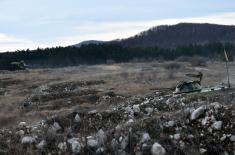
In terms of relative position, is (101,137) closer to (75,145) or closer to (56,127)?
(75,145)

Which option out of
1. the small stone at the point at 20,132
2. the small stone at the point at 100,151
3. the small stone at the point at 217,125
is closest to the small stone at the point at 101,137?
the small stone at the point at 100,151

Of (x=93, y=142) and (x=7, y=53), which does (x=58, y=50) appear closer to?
(x=7, y=53)

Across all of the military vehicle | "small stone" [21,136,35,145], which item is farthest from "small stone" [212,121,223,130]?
the military vehicle

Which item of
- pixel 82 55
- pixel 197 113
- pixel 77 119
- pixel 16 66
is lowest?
pixel 16 66

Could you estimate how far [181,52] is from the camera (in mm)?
120000

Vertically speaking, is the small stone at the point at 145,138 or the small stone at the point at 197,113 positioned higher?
the small stone at the point at 197,113

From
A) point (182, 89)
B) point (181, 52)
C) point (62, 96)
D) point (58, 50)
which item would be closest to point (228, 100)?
point (182, 89)

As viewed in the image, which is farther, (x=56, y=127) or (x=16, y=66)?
(x=16, y=66)

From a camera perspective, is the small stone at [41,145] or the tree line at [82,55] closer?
the small stone at [41,145]

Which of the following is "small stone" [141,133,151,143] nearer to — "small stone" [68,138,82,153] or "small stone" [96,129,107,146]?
"small stone" [96,129,107,146]

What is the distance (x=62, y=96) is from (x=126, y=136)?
30.7 m

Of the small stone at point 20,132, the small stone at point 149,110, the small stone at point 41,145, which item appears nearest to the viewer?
the small stone at point 41,145

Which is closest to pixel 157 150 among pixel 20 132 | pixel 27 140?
pixel 27 140

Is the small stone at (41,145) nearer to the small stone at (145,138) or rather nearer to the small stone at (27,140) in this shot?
the small stone at (27,140)
